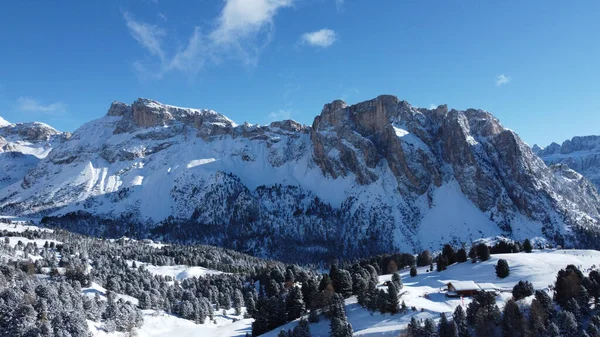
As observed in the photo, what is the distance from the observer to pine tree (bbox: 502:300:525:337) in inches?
2159

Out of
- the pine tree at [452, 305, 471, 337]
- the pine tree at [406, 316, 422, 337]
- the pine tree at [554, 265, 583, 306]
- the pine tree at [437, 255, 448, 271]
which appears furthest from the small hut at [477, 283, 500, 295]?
the pine tree at [406, 316, 422, 337]

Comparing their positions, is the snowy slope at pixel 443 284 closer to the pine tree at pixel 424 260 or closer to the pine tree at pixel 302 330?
the pine tree at pixel 302 330

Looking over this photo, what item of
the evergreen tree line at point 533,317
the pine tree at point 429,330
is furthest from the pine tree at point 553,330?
the pine tree at point 429,330

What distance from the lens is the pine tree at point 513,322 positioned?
2159 inches

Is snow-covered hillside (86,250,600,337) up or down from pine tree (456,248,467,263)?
down

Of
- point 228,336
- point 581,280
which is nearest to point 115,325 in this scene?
point 228,336

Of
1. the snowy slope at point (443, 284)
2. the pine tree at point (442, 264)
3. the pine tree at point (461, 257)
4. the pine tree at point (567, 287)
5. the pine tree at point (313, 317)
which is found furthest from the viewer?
the pine tree at point (461, 257)

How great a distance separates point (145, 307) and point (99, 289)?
13724 millimetres

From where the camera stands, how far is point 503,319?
5684 centimetres

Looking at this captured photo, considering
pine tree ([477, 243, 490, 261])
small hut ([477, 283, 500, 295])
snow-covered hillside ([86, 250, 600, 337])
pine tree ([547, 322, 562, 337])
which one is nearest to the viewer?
pine tree ([547, 322, 562, 337])

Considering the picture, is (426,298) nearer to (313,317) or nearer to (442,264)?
(313,317)

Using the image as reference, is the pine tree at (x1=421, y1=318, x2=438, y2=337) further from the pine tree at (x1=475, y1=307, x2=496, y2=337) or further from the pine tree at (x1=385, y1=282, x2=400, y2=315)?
the pine tree at (x1=385, y1=282, x2=400, y2=315)

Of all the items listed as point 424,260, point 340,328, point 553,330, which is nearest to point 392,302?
point 340,328

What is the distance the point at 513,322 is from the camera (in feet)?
182
